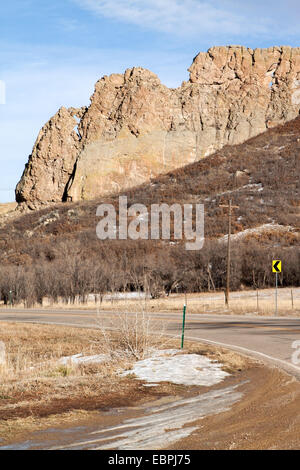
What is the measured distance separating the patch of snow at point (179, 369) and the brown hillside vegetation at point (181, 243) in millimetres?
9213

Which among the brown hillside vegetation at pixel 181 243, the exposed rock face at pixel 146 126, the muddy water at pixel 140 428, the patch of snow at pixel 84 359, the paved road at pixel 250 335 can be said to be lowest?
the patch of snow at pixel 84 359

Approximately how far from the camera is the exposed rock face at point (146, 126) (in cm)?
9256

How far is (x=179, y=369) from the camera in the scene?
10641 mm

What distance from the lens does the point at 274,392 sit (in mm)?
8148

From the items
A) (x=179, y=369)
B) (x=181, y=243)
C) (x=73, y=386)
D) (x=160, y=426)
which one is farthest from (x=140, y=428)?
(x=181, y=243)

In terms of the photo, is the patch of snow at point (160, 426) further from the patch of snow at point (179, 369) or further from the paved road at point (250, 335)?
the paved road at point (250, 335)

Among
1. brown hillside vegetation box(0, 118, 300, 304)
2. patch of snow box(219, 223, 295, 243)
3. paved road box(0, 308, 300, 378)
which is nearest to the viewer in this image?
paved road box(0, 308, 300, 378)

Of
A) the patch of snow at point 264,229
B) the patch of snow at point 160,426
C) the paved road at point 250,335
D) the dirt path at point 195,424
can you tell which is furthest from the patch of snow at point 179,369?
the patch of snow at point 264,229

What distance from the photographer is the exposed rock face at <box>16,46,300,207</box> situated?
304 ft

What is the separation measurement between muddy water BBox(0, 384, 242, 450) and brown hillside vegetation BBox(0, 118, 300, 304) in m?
13.5

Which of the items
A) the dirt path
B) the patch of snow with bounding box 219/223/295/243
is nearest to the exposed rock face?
the patch of snow with bounding box 219/223/295/243

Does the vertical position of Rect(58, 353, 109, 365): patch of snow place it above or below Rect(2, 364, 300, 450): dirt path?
below

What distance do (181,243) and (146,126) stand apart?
47489mm

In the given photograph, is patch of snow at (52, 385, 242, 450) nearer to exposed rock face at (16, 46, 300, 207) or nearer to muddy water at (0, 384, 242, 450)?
muddy water at (0, 384, 242, 450)
